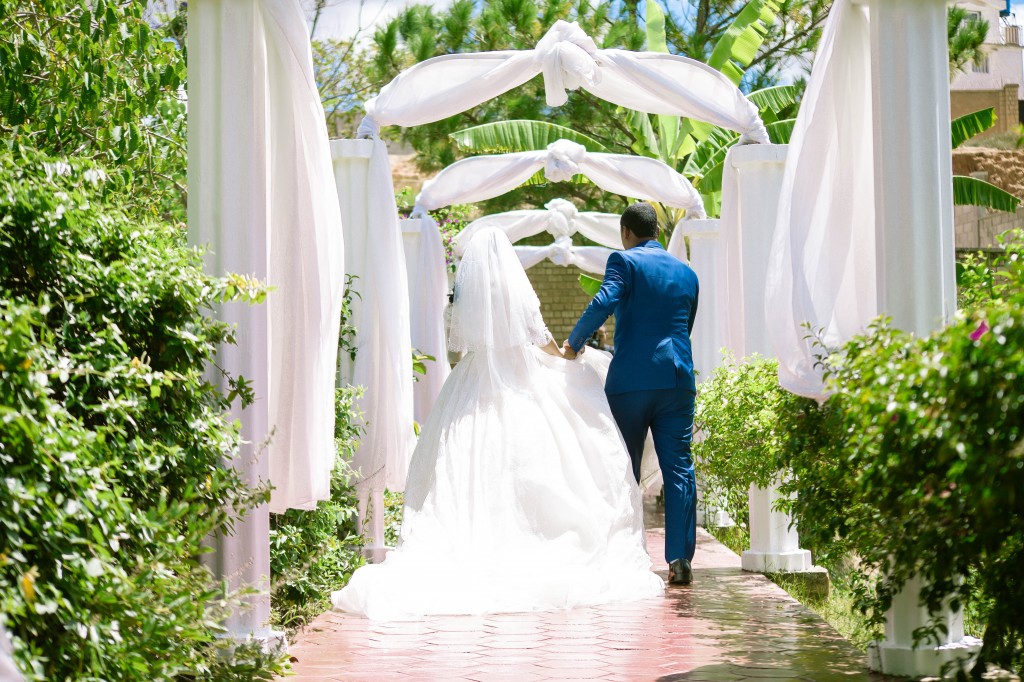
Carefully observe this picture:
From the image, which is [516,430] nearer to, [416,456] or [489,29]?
[416,456]

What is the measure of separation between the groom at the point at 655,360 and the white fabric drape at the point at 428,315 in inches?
87.6

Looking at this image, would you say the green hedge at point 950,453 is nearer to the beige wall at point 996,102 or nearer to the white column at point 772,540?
the white column at point 772,540

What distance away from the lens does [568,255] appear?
15.7 m

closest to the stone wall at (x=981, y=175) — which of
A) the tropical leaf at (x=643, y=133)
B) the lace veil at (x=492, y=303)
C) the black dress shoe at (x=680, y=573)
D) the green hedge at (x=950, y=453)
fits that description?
the tropical leaf at (x=643, y=133)

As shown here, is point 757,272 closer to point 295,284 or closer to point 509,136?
point 295,284

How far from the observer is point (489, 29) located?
19312 mm

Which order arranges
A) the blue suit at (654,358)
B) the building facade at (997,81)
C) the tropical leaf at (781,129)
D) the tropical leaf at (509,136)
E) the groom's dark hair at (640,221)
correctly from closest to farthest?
the blue suit at (654,358)
the groom's dark hair at (640,221)
the tropical leaf at (781,129)
the tropical leaf at (509,136)
the building facade at (997,81)

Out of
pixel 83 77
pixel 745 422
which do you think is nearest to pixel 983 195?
pixel 745 422

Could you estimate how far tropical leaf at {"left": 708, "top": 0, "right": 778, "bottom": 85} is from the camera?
15.6 meters

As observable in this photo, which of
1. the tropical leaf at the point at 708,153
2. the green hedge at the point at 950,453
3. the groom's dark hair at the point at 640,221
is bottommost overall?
the green hedge at the point at 950,453

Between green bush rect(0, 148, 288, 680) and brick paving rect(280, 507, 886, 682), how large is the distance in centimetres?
80

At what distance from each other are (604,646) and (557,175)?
564 centimetres

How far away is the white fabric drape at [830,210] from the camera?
495 centimetres

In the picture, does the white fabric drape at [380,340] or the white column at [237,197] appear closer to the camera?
the white column at [237,197]
